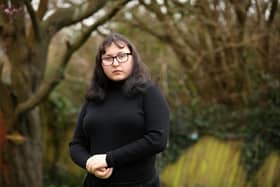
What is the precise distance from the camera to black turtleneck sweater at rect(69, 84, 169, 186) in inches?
94.3

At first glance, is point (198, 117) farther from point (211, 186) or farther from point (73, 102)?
point (73, 102)

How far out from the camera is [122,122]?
2.44m

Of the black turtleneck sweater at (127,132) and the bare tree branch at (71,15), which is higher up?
the bare tree branch at (71,15)

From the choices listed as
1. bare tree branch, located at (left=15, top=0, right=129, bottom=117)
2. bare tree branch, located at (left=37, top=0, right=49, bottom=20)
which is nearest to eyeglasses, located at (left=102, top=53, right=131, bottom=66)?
bare tree branch, located at (left=15, top=0, right=129, bottom=117)

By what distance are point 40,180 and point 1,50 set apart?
59.1 inches

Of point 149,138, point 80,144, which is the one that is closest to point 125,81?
point 149,138

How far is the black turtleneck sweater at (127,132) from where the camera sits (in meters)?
2.40

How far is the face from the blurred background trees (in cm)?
202

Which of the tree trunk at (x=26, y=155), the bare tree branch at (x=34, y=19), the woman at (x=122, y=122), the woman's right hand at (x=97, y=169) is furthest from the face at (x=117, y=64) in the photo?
the tree trunk at (x=26, y=155)

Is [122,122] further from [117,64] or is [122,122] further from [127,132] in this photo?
[117,64]

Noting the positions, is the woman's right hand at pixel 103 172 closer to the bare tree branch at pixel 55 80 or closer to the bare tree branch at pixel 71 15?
the bare tree branch at pixel 55 80

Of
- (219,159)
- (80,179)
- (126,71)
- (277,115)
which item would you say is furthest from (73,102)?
(126,71)

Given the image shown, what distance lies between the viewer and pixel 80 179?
25.9 ft

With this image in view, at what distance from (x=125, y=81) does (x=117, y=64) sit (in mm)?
101
